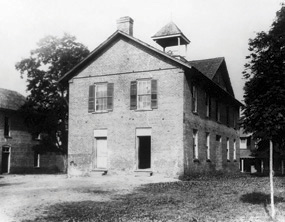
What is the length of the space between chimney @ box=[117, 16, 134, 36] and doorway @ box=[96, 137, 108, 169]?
23.3 feet

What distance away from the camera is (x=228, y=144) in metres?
32.1

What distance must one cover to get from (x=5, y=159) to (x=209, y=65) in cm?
2063

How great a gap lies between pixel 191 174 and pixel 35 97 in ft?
59.4

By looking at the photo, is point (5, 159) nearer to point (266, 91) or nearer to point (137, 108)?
point (137, 108)

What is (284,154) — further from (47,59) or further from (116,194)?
(116,194)

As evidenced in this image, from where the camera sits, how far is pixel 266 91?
10.9m

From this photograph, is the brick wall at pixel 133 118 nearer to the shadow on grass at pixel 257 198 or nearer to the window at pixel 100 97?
the window at pixel 100 97

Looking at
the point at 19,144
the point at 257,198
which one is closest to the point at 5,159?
the point at 19,144

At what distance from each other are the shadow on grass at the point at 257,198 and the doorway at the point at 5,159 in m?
27.3

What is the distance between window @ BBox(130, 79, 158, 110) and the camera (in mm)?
22750

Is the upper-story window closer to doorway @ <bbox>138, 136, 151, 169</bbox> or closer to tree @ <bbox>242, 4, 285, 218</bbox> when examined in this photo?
doorway @ <bbox>138, 136, 151, 169</bbox>

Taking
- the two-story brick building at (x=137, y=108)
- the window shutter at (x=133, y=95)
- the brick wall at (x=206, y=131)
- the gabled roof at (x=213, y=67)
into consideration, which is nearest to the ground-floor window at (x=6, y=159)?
the two-story brick building at (x=137, y=108)

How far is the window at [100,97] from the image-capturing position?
78.5 feet

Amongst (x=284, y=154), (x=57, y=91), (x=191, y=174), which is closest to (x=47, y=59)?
(x=57, y=91)
